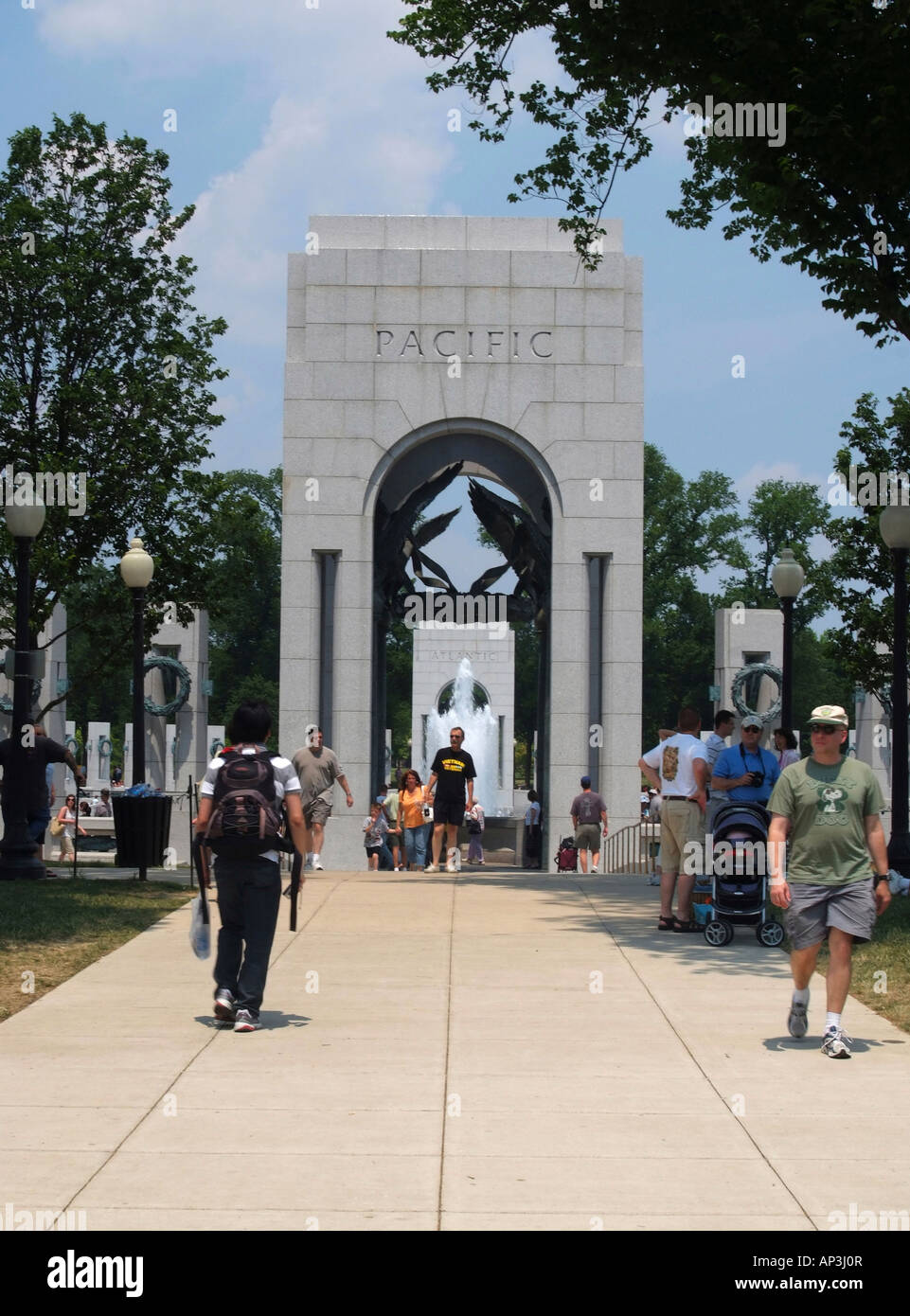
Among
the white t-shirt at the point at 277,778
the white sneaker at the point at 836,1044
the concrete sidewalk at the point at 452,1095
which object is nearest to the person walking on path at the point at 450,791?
the concrete sidewalk at the point at 452,1095

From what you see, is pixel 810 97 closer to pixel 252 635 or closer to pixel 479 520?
pixel 479 520

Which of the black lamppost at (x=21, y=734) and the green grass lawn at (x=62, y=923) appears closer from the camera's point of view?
the green grass lawn at (x=62, y=923)

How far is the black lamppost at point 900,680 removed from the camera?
16922mm

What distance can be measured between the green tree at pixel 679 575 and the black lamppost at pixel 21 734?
209ft

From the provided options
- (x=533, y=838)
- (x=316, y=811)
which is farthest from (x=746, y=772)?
(x=533, y=838)

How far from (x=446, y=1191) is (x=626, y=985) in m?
5.28

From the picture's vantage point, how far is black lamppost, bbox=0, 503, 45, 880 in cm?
1695

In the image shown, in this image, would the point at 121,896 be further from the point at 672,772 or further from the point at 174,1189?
the point at 174,1189

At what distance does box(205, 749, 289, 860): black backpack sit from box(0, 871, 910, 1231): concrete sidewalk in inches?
41.9

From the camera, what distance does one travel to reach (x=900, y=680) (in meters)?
17.2

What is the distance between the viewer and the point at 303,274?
27969 mm

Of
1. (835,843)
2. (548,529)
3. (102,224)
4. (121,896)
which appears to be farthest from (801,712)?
(835,843)

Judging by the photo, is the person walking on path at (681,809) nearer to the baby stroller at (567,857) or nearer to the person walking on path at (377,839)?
the person walking on path at (377,839)
